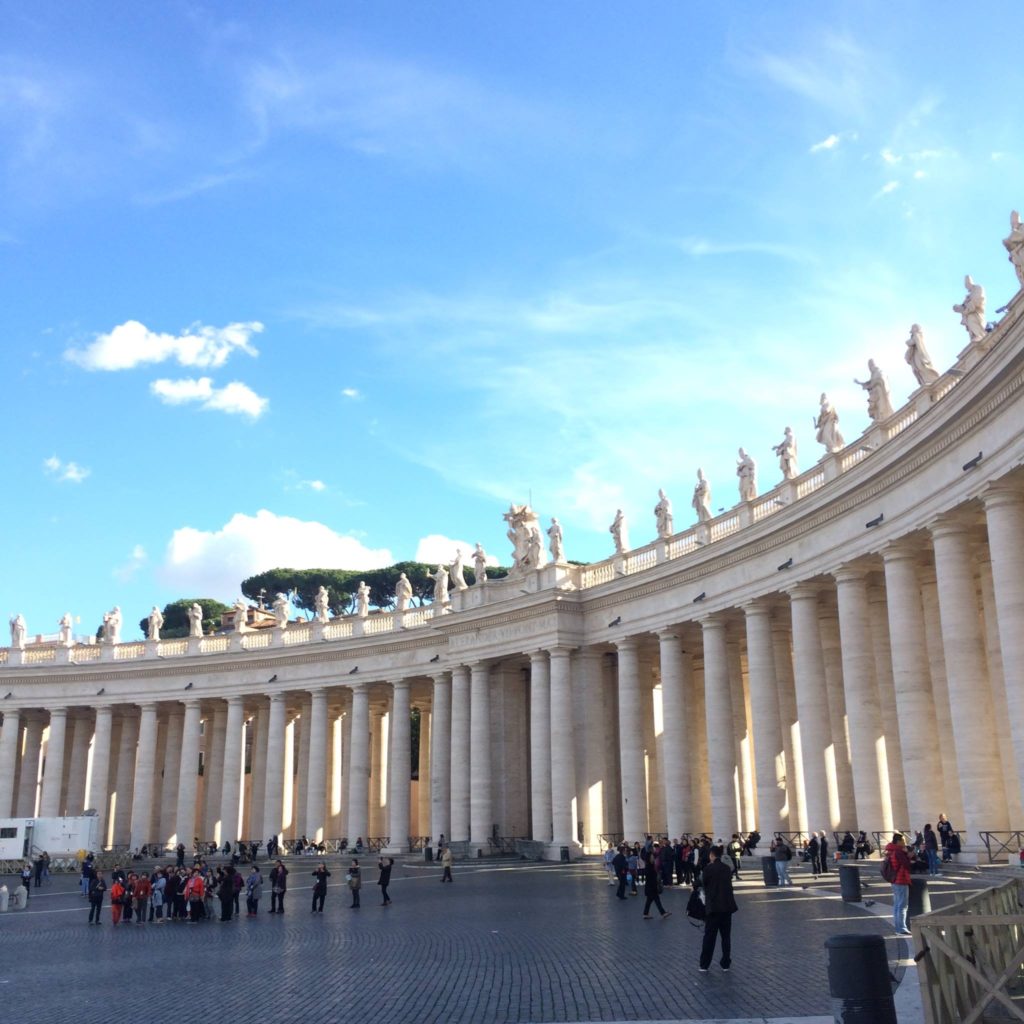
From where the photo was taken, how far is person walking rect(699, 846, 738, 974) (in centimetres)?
1684

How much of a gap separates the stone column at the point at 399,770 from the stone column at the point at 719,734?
24.2 meters

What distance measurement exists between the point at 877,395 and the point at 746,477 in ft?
33.0

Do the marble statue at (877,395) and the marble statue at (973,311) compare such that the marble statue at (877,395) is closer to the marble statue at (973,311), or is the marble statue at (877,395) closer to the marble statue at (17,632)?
the marble statue at (973,311)

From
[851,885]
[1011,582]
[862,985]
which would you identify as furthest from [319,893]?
[862,985]

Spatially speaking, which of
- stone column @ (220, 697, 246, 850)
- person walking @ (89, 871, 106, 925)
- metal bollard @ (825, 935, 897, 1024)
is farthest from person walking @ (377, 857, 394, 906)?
stone column @ (220, 697, 246, 850)

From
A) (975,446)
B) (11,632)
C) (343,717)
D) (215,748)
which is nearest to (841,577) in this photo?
(975,446)

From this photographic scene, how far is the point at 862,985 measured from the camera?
10.9 meters

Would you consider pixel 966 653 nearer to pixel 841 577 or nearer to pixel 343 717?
pixel 841 577

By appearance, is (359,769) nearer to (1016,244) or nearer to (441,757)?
(441,757)

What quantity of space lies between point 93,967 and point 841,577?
2821 centimetres

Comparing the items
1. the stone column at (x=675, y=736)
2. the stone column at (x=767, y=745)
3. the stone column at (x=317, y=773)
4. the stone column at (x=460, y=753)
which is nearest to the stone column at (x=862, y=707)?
the stone column at (x=767, y=745)

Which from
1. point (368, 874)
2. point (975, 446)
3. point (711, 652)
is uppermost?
point (975, 446)

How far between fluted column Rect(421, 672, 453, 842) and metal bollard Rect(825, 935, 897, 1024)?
52.1 meters

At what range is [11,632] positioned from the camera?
80.2 meters
